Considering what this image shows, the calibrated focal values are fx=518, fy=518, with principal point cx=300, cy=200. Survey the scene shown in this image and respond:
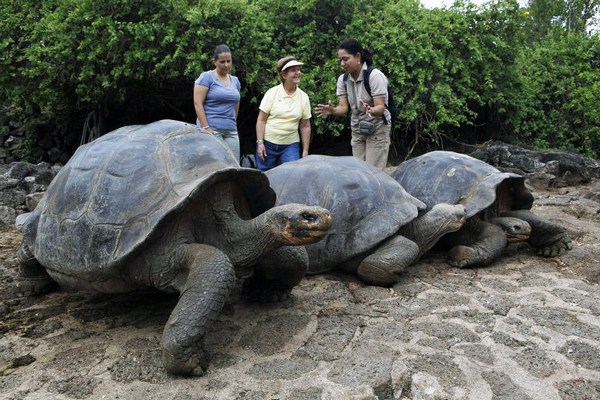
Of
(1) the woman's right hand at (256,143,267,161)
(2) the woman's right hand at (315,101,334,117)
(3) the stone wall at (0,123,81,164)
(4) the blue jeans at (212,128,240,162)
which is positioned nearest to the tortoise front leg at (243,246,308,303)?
(4) the blue jeans at (212,128,240,162)

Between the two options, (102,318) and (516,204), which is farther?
(516,204)

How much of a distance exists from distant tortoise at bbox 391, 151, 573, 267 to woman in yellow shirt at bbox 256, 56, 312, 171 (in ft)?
3.38

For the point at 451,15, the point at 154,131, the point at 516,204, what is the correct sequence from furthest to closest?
the point at 451,15
the point at 516,204
the point at 154,131

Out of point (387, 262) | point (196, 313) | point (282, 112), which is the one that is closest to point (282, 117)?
point (282, 112)

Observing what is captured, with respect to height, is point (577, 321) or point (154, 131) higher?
point (154, 131)

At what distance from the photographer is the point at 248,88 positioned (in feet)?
25.2

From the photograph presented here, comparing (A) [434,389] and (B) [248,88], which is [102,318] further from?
(B) [248,88]

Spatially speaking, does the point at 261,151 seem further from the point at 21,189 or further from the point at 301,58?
the point at 301,58

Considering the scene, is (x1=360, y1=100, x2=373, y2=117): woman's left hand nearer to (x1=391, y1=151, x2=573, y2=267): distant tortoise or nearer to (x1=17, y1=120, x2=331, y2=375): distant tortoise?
(x1=391, y1=151, x2=573, y2=267): distant tortoise

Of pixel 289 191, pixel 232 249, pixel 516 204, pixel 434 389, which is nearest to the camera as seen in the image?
pixel 434 389

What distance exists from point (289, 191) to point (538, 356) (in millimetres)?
1888

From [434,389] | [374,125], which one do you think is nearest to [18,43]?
[374,125]

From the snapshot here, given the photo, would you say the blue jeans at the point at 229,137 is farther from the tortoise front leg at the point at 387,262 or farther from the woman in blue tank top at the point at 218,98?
the tortoise front leg at the point at 387,262

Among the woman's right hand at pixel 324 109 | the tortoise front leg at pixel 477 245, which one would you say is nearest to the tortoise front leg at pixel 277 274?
the tortoise front leg at pixel 477 245
